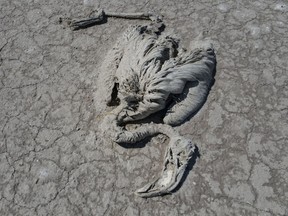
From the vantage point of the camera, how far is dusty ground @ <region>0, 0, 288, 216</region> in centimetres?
211

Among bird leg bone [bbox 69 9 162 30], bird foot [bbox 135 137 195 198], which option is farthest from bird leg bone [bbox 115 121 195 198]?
bird leg bone [bbox 69 9 162 30]

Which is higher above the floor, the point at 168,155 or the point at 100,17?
the point at 100,17

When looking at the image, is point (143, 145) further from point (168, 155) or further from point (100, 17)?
point (100, 17)

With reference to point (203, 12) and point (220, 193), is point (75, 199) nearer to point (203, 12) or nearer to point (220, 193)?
point (220, 193)

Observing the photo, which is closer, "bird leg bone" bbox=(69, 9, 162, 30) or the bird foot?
the bird foot

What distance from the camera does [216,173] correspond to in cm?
216

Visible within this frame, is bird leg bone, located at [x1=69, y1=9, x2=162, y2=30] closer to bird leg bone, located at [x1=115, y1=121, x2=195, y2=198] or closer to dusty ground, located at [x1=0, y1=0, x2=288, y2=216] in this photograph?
dusty ground, located at [x1=0, y1=0, x2=288, y2=216]

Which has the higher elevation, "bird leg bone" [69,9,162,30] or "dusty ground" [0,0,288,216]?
"bird leg bone" [69,9,162,30]

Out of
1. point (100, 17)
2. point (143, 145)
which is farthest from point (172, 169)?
point (100, 17)

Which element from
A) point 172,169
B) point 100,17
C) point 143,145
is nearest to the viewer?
point 172,169

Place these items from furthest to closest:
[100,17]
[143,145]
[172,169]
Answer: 1. [100,17]
2. [143,145]
3. [172,169]

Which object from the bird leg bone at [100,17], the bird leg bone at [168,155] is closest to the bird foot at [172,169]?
the bird leg bone at [168,155]

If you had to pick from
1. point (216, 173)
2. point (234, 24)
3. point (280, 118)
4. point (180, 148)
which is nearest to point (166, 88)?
point (180, 148)

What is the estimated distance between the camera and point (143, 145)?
7.64ft
